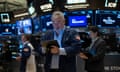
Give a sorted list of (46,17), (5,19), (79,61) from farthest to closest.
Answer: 1. (5,19)
2. (46,17)
3. (79,61)

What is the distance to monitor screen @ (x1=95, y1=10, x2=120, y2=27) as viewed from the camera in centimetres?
1095

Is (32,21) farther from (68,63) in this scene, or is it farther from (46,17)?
(68,63)

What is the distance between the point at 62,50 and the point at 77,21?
6.81 m

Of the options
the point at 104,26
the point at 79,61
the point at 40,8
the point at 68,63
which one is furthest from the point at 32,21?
the point at 68,63

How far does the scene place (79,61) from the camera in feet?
31.1

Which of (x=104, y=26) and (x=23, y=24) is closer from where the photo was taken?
(x=104, y=26)

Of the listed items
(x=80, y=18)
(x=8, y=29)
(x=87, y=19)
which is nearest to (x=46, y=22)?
(x=80, y=18)

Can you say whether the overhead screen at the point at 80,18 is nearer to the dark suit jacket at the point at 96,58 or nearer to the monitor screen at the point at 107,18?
the monitor screen at the point at 107,18

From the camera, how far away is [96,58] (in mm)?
6918

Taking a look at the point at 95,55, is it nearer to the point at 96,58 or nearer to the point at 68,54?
the point at 96,58

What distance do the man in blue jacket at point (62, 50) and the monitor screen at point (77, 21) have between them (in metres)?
6.51

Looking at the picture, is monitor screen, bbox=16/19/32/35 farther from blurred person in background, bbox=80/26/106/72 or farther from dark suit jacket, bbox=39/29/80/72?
dark suit jacket, bbox=39/29/80/72

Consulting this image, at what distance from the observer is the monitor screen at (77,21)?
11152 mm

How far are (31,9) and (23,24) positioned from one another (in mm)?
1942
